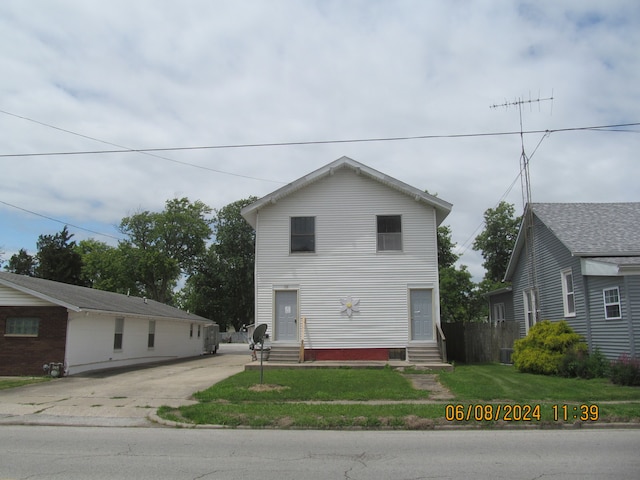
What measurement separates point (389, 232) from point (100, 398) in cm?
1191

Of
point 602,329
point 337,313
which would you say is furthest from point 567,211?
point 337,313

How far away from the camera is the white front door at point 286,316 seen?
20406 millimetres

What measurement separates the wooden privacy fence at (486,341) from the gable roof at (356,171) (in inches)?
248

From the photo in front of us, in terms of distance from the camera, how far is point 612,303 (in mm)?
16969

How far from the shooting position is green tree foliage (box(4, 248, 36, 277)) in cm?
5638

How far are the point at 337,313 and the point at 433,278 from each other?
3916 mm

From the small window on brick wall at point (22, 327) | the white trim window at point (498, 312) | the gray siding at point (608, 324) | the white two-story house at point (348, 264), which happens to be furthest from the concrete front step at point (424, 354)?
the small window on brick wall at point (22, 327)

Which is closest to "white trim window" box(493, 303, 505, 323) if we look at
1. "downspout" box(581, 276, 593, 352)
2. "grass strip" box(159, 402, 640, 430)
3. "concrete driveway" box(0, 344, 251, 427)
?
"downspout" box(581, 276, 593, 352)

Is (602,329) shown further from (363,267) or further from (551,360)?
(363,267)

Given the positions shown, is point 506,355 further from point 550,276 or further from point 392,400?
point 392,400

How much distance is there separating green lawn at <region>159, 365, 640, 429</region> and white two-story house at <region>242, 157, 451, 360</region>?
10.7ft

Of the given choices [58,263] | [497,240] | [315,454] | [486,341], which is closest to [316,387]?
[315,454]

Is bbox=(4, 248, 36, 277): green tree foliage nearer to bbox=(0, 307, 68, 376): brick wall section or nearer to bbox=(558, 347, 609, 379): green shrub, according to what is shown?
bbox=(0, 307, 68, 376): brick wall section

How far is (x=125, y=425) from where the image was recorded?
10.9 metres
